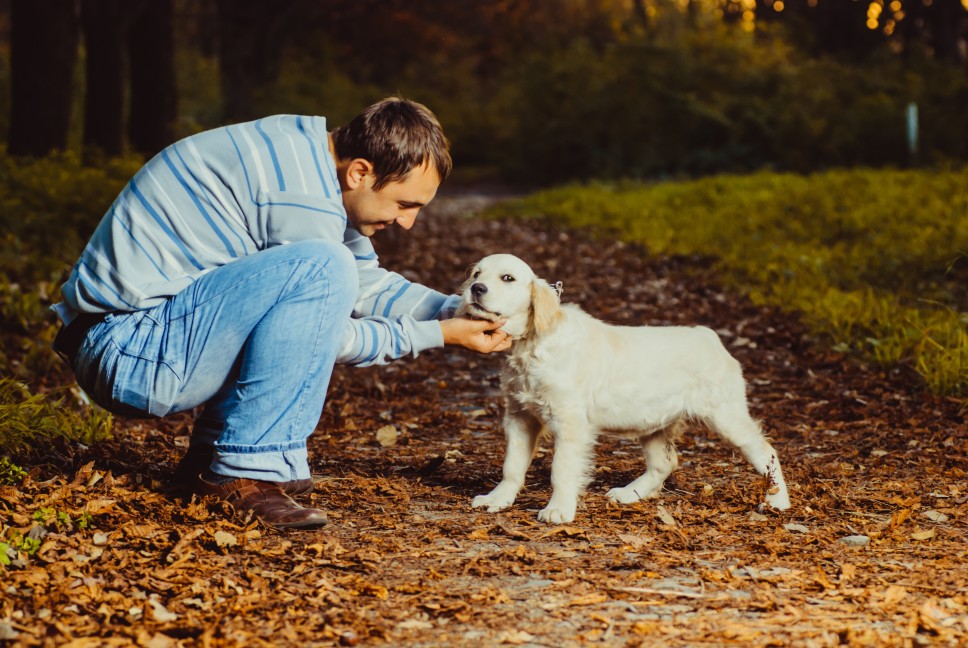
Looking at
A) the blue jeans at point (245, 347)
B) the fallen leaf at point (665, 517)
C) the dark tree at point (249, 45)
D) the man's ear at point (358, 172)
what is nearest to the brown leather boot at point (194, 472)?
the blue jeans at point (245, 347)

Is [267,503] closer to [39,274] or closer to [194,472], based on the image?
[194,472]

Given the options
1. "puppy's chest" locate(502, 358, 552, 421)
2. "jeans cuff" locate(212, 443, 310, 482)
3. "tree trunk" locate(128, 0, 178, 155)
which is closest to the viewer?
"jeans cuff" locate(212, 443, 310, 482)

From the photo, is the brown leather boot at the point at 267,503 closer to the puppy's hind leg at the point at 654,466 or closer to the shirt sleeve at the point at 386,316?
the shirt sleeve at the point at 386,316

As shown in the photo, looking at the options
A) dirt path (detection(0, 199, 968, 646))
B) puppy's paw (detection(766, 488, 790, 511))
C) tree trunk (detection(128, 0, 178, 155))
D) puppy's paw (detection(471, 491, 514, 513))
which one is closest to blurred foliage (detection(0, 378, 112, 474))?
dirt path (detection(0, 199, 968, 646))

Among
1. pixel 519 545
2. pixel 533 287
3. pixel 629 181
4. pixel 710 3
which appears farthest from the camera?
pixel 710 3

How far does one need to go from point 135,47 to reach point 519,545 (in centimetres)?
1429

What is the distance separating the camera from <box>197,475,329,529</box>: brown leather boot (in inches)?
146

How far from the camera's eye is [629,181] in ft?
66.3

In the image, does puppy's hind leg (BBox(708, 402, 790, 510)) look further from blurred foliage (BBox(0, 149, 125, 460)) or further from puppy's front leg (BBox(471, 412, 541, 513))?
blurred foliage (BBox(0, 149, 125, 460))

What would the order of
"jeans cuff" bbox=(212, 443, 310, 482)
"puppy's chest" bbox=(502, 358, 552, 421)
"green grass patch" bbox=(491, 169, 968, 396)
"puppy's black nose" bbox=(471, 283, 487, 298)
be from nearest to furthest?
"jeans cuff" bbox=(212, 443, 310, 482)
"puppy's black nose" bbox=(471, 283, 487, 298)
"puppy's chest" bbox=(502, 358, 552, 421)
"green grass patch" bbox=(491, 169, 968, 396)

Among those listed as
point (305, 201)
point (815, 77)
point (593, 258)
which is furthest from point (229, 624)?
point (815, 77)

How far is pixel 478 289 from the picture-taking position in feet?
13.1

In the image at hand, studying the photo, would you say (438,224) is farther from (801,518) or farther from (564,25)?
(564,25)

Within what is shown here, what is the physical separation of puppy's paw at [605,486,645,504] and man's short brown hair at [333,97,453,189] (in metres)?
1.62
